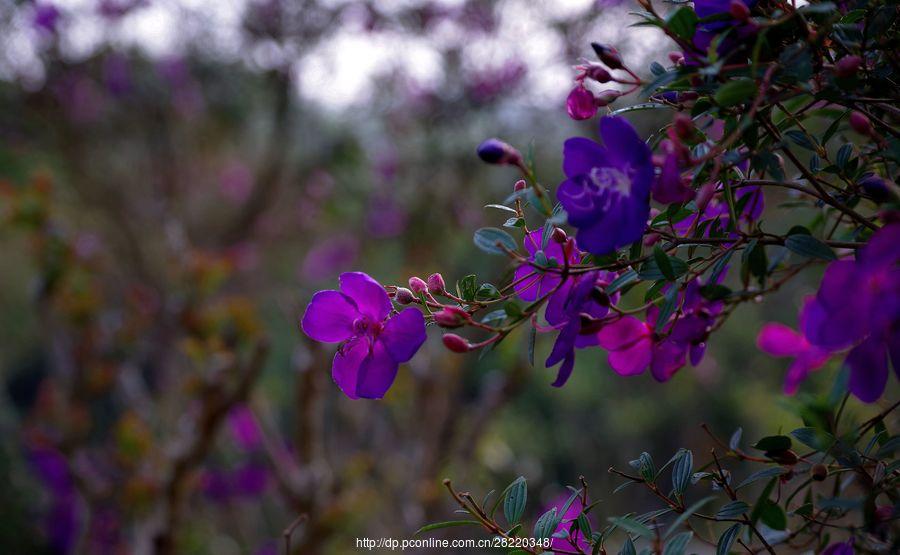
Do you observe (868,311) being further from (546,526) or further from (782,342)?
(782,342)

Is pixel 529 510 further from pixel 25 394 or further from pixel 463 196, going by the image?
pixel 25 394

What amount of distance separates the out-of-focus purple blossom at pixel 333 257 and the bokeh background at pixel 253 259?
15 mm

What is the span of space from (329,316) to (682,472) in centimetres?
33

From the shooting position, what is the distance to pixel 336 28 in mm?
2924

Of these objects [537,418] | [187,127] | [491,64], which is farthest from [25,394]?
[491,64]

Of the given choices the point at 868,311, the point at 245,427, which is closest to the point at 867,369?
the point at 868,311

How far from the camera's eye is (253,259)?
12.6ft

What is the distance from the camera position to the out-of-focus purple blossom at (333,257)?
3.68 metres

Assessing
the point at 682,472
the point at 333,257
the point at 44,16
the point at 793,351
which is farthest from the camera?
the point at 333,257

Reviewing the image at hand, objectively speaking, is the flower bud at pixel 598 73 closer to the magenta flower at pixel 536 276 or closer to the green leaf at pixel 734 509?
the magenta flower at pixel 536 276

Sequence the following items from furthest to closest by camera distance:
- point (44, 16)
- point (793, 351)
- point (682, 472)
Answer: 1. point (44, 16)
2. point (793, 351)
3. point (682, 472)

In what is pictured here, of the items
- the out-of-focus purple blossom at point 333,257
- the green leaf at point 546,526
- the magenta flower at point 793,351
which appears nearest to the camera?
the green leaf at point 546,526

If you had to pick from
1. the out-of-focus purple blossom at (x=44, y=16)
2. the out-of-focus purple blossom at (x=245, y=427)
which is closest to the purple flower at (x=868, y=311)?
the out-of-focus purple blossom at (x=245, y=427)

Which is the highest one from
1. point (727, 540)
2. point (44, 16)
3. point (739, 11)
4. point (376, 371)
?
point (739, 11)
